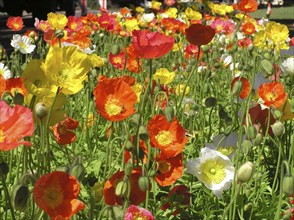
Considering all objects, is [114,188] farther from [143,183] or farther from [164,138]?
[164,138]

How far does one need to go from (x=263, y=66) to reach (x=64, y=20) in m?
1.79

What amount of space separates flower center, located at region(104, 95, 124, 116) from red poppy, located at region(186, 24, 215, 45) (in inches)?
23.4

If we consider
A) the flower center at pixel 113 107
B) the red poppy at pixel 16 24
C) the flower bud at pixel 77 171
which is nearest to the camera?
the flower bud at pixel 77 171

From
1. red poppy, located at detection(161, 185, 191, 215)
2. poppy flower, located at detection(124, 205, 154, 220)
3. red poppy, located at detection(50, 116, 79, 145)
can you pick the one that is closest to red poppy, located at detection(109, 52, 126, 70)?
red poppy, located at detection(50, 116, 79, 145)

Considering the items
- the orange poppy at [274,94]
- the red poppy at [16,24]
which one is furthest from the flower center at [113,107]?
the red poppy at [16,24]

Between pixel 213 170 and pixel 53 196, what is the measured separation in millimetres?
541

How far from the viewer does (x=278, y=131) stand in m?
1.57

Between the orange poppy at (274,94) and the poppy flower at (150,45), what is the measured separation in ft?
1.61

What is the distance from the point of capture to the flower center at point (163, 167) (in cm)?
150

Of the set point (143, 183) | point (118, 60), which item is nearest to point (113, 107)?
point (143, 183)

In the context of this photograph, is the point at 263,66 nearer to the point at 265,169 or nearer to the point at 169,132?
the point at 169,132

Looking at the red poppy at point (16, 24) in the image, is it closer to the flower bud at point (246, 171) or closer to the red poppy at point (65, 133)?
the red poppy at point (65, 133)

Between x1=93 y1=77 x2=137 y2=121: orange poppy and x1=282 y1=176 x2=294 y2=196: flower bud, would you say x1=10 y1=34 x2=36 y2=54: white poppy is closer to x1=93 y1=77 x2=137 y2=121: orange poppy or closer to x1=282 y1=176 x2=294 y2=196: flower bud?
x1=93 y1=77 x2=137 y2=121: orange poppy

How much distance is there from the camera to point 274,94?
1.82 meters
